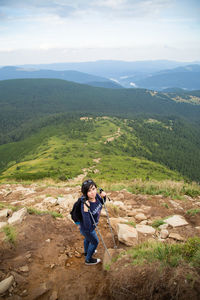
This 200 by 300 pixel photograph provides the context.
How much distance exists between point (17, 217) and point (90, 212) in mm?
3609

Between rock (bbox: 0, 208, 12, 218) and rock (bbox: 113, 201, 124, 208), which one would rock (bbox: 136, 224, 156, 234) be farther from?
rock (bbox: 0, 208, 12, 218)

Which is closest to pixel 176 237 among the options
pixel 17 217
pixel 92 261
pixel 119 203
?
pixel 92 261

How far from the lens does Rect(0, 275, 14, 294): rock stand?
390 cm

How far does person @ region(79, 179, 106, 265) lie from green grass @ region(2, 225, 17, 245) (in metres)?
2.22

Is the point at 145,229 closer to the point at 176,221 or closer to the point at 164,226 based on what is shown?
the point at 164,226

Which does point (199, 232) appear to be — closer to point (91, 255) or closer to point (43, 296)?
point (91, 255)

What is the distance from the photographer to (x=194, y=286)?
3.05 metres

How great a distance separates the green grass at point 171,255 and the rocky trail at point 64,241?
84cm

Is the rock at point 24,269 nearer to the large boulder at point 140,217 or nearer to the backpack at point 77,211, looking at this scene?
the backpack at point 77,211

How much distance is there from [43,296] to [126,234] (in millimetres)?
2781

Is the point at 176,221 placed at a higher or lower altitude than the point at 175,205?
higher

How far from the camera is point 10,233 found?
221 inches

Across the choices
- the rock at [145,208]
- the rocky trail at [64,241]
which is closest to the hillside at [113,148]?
the rock at [145,208]

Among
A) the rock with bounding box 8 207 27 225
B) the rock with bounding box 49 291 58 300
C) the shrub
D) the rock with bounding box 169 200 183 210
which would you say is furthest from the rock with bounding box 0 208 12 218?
the rock with bounding box 169 200 183 210
